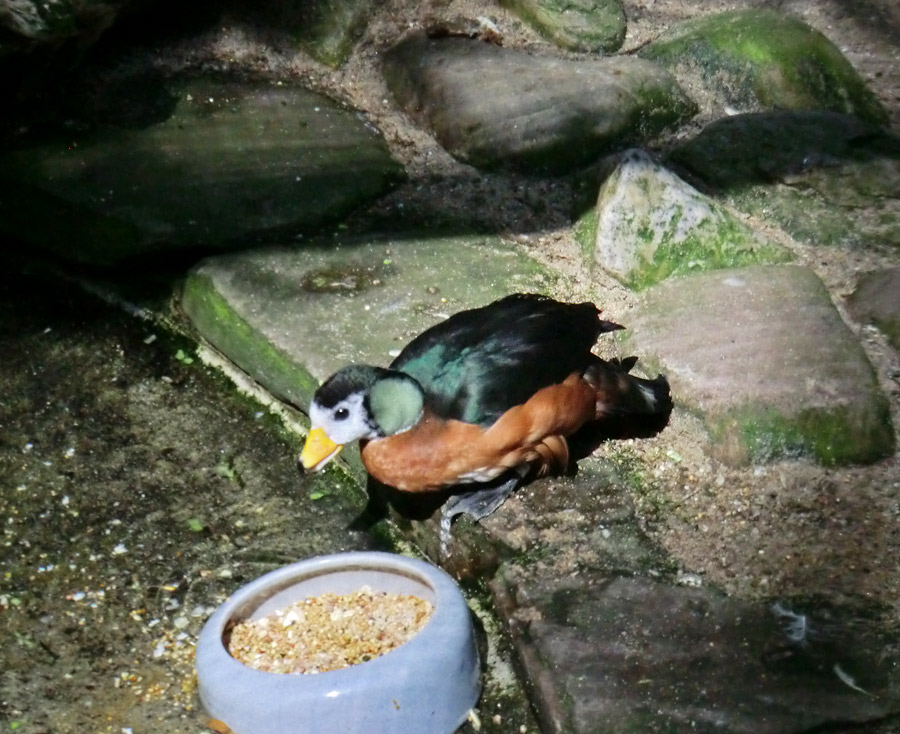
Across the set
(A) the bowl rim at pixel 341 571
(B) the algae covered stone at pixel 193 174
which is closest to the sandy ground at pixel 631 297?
(B) the algae covered stone at pixel 193 174

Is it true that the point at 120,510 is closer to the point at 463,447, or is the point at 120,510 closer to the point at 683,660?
the point at 463,447

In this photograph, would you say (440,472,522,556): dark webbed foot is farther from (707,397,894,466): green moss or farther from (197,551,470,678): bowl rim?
(707,397,894,466): green moss

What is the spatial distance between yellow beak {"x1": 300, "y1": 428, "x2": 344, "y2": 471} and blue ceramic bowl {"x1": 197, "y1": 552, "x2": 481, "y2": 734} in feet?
1.09

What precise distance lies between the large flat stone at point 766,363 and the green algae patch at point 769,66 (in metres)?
1.29

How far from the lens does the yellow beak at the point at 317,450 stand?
3004 mm

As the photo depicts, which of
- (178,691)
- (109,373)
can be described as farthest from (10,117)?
(178,691)

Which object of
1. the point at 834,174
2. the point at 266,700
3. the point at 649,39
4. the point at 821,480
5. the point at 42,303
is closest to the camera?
the point at 266,700

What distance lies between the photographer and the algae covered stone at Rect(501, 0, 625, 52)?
5.36 m

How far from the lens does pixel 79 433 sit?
12.4ft

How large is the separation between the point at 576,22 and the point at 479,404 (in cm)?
291

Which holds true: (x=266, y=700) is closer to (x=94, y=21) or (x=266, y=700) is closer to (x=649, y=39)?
(x=94, y=21)

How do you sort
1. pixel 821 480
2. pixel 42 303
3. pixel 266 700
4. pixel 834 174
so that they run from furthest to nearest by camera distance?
1. pixel 834 174
2. pixel 42 303
3. pixel 821 480
4. pixel 266 700

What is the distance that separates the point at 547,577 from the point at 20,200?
258 centimetres

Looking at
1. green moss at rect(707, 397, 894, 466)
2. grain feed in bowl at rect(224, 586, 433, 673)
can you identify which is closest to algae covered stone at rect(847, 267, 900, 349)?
green moss at rect(707, 397, 894, 466)
